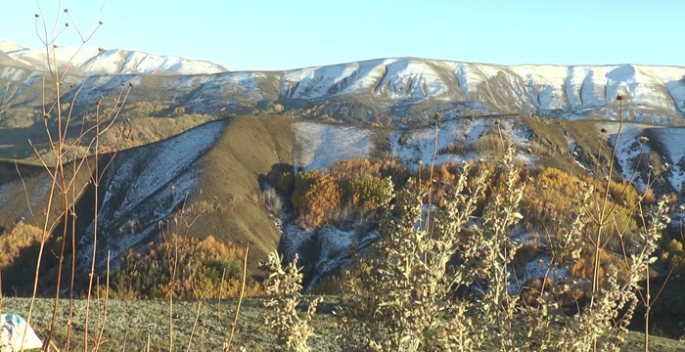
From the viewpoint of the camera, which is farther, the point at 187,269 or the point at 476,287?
the point at 187,269

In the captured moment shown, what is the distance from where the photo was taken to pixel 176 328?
10.9 metres

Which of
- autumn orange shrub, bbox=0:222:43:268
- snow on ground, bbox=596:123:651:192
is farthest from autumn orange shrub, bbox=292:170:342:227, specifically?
snow on ground, bbox=596:123:651:192

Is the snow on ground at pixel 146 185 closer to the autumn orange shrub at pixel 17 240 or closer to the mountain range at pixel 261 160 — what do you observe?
the mountain range at pixel 261 160

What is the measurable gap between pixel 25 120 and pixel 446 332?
6507 inches

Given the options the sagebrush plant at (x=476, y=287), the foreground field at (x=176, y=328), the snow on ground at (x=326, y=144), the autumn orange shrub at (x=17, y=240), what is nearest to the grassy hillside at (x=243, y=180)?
the snow on ground at (x=326, y=144)

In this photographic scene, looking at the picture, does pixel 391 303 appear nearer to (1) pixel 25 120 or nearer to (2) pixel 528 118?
(2) pixel 528 118

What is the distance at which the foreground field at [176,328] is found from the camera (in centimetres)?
965

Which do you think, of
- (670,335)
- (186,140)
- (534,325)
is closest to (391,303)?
(534,325)

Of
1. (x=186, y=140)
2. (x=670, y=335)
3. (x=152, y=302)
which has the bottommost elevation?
(x=670, y=335)

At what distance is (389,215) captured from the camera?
8.75 ft

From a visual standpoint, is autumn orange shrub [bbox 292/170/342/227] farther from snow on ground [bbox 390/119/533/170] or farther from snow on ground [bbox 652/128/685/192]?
snow on ground [bbox 652/128/685/192]

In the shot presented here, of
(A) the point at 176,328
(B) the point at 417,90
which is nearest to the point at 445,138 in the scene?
(A) the point at 176,328

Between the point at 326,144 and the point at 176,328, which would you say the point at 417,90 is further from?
the point at 176,328

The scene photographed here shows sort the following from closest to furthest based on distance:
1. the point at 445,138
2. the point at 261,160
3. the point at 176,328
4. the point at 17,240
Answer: the point at 176,328 → the point at 17,240 → the point at 261,160 → the point at 445,138
